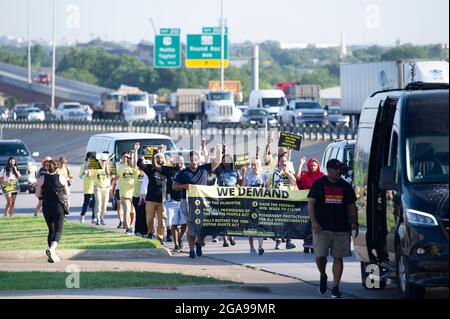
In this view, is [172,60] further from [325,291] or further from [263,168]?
[325,291]

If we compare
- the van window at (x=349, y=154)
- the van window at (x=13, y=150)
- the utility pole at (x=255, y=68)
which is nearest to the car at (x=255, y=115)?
the utility pole at (x=255, y=68)

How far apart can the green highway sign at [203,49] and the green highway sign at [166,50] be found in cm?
235

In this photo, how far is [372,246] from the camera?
14.6 m

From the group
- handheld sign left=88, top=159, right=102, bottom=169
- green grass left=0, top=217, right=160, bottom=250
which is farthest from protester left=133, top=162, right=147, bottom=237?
handheld sign left=88, top=159, right=102, bottom=169

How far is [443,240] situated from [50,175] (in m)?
8.39

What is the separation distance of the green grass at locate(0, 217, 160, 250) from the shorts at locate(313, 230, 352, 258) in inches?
247

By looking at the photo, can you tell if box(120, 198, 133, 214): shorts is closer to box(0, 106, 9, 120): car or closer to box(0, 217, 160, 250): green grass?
box(0, 217, 160, 250): green grass

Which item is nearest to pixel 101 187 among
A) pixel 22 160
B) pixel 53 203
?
pixel 53 203

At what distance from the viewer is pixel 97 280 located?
15.7 m

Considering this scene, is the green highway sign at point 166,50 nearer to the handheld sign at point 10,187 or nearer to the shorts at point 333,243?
the handheld sign at point 10,187

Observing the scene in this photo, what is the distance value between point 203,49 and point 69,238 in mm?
55183

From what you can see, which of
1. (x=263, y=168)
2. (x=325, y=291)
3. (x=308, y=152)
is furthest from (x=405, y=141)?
(x=308, y=152)

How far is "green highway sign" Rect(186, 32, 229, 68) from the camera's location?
7612 cm

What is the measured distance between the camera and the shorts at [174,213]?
20797 mm
